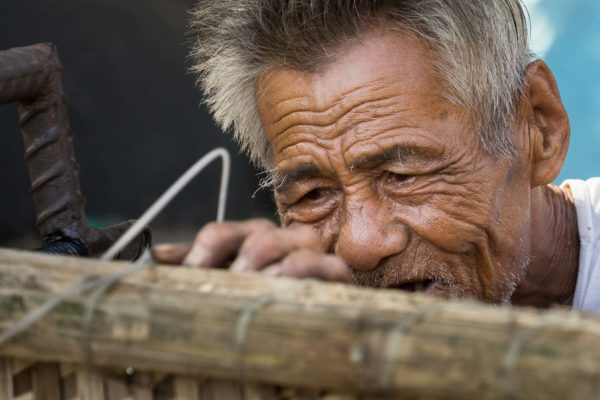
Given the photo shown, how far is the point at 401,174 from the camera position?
2.10 m

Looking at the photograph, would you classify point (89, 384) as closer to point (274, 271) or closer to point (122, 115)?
point (274, 271)

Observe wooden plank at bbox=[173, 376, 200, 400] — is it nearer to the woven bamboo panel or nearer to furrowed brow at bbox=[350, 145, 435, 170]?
the woven bamboo panel

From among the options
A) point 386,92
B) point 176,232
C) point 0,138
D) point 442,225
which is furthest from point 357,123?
point 176,232

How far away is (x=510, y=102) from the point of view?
224 cm

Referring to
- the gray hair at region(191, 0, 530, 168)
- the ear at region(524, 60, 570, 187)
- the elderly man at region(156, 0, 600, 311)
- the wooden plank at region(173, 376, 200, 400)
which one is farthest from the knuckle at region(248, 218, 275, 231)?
the ear at region(524, 60, 570, 187)

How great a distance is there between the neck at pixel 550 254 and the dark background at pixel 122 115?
2081 millimetres

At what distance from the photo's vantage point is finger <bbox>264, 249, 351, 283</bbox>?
1074 millimetres

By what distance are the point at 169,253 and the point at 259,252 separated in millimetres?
132

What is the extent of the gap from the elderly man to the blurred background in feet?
4.96

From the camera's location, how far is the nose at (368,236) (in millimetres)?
1993

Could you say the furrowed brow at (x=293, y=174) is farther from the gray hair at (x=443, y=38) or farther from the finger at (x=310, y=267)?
the finger at (x=310, y=267)

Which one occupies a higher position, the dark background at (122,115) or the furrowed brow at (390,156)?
the furrowed brow at (390,156)

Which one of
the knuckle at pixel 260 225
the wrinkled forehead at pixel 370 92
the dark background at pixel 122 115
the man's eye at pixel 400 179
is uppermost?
the wrinkled forehead at pixel 370 92

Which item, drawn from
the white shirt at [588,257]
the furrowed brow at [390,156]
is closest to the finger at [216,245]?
the furrowed brow at [390,156]
